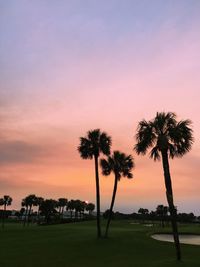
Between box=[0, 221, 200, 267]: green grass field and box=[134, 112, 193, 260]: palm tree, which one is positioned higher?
box=[134, 112, 193, 260]: palm tree

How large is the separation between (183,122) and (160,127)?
76.4 inches

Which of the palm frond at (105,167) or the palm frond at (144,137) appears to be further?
the palm frond at (105,167)

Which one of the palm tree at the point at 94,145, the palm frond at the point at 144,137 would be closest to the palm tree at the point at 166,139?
the palm frond at the point at 144,137

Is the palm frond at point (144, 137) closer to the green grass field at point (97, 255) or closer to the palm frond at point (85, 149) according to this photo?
the green grass field at point (97, 255)

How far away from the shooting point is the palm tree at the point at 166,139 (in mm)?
33156

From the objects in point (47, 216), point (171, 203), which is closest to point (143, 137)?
point (171, 203)

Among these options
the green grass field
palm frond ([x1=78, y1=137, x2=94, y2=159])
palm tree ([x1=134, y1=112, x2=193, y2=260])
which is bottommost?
the green grass field

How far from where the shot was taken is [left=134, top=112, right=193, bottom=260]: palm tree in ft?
109

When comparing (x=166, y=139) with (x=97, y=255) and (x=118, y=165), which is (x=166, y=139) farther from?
(x=118, y=165)

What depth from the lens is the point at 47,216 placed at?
14350cm

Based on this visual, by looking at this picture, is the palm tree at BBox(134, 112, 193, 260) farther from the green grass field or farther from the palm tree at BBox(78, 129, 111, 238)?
the palm tree at BBox(78, 129, 111, 238)

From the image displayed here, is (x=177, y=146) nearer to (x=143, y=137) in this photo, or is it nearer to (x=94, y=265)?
(x=143, y=137)

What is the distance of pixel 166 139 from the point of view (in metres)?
33.3

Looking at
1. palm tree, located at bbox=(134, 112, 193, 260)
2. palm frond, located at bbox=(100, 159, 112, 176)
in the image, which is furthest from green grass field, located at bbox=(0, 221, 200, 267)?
palm frond, located at bbox=(100, 159, 112, 176)
